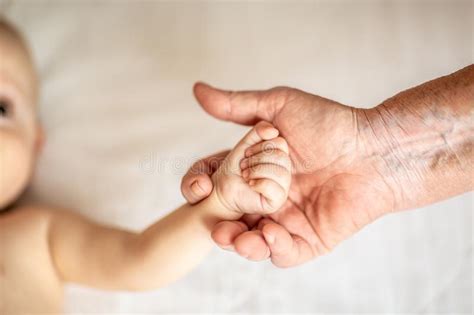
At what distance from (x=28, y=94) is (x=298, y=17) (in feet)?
2.22

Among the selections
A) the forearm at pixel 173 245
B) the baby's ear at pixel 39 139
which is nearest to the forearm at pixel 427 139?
the forearm at pixel 173 245

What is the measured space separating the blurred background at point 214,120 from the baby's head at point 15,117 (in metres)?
0.12

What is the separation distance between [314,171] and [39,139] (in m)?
0.74

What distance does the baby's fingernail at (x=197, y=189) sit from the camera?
843 mm

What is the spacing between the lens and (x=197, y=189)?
84 centimetres

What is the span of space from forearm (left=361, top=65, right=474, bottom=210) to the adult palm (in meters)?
0.02

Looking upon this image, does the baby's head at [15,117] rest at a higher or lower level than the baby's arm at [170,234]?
higher

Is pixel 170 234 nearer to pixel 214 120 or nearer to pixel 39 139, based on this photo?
pixel 214 120

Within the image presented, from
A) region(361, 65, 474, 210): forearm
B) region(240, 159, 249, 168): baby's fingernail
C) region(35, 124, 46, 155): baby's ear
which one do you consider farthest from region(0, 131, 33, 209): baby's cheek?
region(361, 65, 474, 210): forearm

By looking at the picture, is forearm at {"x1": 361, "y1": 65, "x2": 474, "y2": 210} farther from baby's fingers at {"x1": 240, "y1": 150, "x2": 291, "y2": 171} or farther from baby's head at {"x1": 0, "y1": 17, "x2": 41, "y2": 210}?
baby's head at {"x1": 0, "y1": 17, "x2": 41, "y2": 210}

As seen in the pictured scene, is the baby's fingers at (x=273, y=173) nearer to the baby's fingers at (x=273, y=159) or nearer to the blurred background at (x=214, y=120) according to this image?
the baby's fingers at (x=273, y=159)

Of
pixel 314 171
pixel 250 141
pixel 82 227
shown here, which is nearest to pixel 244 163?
pixel 250 141

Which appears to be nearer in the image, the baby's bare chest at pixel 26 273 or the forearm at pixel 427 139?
the forearm at pixel 427 139

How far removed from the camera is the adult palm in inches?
33.8
